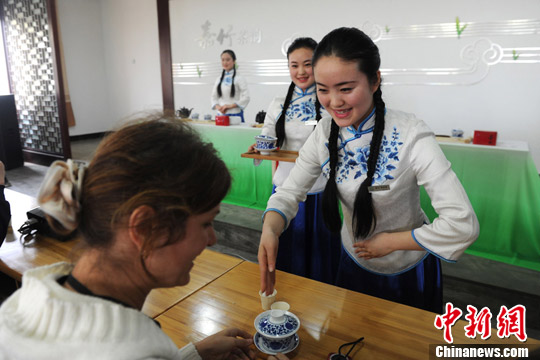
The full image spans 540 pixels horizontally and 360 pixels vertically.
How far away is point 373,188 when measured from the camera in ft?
4.18

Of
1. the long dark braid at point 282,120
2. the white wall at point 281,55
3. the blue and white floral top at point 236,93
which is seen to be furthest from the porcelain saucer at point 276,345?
the blue and white floral top at point 236,93

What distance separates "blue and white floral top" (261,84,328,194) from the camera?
2264 mm

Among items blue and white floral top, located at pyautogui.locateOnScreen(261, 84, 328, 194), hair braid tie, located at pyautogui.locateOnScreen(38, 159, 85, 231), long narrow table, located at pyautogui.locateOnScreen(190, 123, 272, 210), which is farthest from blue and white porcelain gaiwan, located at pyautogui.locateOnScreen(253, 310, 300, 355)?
long narrow table, located at pyautogui.locateOnScreen(190, 123, 272, 210)

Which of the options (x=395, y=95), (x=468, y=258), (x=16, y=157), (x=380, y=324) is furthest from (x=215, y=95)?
(x=380, y=324)

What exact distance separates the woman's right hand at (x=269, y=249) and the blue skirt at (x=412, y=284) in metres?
0.39

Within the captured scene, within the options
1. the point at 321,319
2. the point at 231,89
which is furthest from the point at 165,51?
the point at 321,319

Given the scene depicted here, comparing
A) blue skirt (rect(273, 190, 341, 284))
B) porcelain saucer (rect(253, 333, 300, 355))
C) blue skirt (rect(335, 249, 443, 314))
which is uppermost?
porcelain saucer (rect(253, 333, 300, 355))

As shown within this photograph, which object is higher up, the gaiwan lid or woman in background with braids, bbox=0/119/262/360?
woman in background with braids, bbox=0/119/262/360

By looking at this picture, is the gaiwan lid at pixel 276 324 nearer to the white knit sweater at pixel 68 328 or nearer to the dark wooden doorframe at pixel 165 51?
the white knit sweater at pixel 68 328

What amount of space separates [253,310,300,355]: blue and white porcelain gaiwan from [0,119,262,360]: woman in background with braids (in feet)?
1.00

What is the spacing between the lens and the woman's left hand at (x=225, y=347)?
855 millimetres

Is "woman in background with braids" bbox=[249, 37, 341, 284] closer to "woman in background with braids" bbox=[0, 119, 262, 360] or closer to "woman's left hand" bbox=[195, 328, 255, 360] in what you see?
"woman's left hand" bbox=[195, 328, 255, 360]

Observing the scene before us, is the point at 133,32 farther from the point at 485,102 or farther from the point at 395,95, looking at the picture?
the point at 485,102

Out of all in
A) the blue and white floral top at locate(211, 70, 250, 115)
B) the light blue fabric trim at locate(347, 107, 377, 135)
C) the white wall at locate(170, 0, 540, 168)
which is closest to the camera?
the light blue fabric trim at locate(347, 107, 377, 135)
